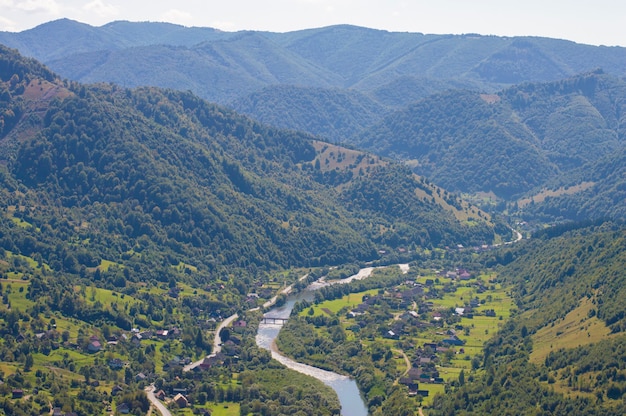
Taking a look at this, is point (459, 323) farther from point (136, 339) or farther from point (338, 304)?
point (136, 339)

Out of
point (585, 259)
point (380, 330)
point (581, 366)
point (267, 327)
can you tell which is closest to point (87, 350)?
point (267, 327)

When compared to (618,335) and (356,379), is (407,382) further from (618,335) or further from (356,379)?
(618,335)

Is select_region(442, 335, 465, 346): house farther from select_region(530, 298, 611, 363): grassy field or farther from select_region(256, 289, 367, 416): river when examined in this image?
select_region(256, 289, 367, 416): river

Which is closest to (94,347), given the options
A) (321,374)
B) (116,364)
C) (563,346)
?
(116,364)

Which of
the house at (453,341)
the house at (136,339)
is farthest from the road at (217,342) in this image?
the house at (453,341)

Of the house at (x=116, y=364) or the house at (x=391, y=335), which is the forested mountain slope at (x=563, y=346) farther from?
the house at (x=116, y=364)

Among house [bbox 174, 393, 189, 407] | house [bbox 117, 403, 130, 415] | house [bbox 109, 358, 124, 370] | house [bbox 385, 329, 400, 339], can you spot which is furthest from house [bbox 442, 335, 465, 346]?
house [bbox 117, 403, 130, 415]

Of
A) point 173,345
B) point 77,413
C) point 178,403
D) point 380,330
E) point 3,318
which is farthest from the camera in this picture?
point 380,330

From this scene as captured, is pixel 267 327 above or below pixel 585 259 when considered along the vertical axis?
below
